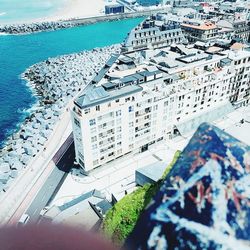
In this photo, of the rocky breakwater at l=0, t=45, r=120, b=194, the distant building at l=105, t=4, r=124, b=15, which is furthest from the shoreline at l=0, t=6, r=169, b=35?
the rocky breakwater at l=0, t=45, r=120, b=194

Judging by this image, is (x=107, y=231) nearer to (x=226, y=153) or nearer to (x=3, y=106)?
(x=226, y=153)

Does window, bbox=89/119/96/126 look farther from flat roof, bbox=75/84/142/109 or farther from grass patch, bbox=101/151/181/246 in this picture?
grass patch, bbox=101/151/181/246

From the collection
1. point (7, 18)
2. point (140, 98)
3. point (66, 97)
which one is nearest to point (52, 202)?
point (140, 98)

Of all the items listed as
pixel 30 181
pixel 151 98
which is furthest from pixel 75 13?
pixel 30 181

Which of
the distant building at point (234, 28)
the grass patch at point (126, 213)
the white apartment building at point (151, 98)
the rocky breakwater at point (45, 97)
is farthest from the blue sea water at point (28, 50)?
the grass patch at point (126, 213)

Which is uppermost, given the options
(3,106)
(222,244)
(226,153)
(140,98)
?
(226,153)

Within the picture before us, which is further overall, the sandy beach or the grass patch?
the sandy beach

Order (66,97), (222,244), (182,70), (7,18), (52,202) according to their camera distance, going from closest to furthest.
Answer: (222,244) → (52,202) → (182,70) → (66,97) → (7,18)
